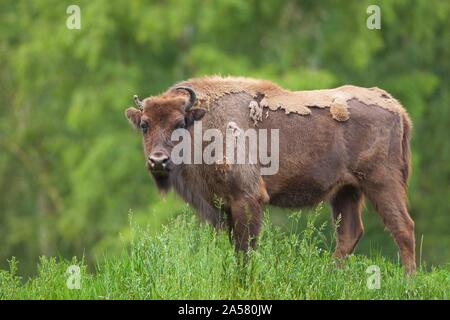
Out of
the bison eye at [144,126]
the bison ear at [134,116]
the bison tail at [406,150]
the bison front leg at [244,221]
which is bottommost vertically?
the bison front leg at [244,221]

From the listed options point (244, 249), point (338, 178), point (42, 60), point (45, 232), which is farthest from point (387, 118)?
point (45, 232)

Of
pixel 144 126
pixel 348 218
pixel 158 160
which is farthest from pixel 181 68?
pixel 158 160

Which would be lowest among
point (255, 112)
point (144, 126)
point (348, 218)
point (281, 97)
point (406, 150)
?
point (348, 218)

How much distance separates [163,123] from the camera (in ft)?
32.2

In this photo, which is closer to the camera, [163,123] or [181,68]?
[163,123]

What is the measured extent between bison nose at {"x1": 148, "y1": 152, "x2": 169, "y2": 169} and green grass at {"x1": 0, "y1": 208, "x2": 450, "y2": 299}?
0.57 m

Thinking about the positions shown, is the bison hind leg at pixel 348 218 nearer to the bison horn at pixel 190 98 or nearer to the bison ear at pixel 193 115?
the bison ear at pixel 193 115

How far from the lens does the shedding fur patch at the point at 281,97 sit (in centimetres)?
1029

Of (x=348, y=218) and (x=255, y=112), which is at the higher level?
(x=255, y=112)

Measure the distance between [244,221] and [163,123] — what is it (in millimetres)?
1239

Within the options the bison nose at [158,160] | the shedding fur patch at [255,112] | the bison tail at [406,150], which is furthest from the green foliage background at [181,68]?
the bison nose at [158,160]

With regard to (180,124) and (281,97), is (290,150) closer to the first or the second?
(281,97)
